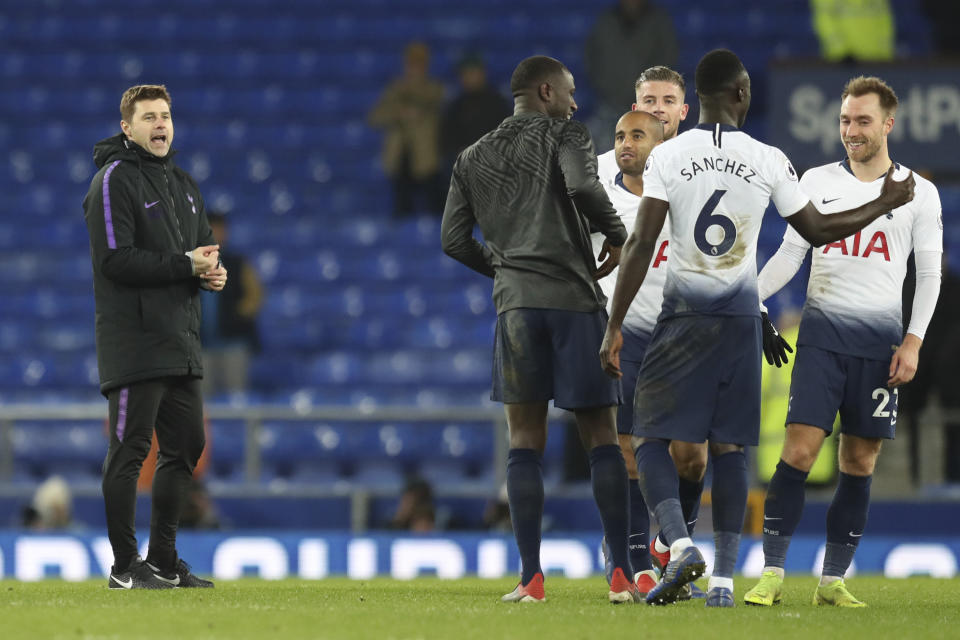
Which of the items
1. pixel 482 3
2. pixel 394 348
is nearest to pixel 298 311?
pixel 394 348

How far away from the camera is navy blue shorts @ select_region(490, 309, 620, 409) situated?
6398 mm

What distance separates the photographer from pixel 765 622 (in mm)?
5898

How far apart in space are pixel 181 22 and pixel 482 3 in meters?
3.40

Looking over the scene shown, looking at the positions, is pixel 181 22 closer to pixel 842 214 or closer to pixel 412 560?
pixel 412 560

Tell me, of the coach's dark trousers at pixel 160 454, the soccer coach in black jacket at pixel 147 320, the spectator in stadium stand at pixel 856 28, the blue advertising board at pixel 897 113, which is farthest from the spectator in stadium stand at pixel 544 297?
the spectator in stadium stand at pixel 856 28

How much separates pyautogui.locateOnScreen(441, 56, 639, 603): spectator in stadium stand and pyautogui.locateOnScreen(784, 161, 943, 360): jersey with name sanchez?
87cm

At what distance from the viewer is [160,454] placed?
23.8ft

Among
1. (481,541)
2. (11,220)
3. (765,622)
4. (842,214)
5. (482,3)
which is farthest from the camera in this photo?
(482,3)

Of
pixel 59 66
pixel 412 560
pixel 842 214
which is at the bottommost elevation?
pixel 412 560

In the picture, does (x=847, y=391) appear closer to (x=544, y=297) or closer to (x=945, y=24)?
(x=544, y=297)

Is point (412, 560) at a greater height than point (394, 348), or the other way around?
point (394, 348)

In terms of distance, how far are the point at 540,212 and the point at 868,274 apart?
52.9 inches

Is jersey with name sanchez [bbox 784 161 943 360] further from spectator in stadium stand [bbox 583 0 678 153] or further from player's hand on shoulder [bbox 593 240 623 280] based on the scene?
spectator in stadium stand [bbox 583 0 678 153]

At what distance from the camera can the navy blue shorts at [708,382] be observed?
6.25 m
